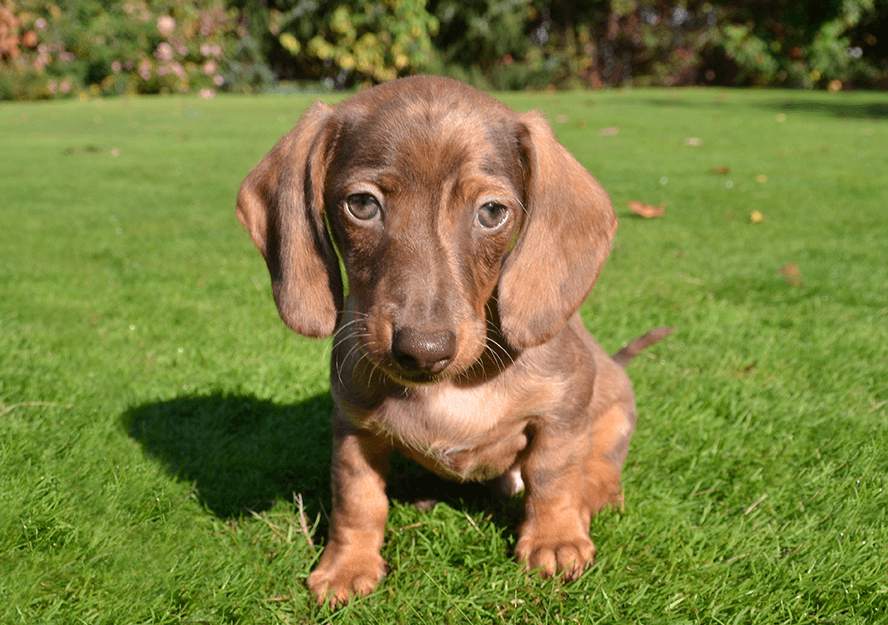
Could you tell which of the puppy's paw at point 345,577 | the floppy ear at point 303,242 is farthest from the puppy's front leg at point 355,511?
the floppy ear at point 303,242

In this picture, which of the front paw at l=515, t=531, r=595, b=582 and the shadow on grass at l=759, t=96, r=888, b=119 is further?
the shadow on grass at l=759, t=96, r=888, b=119

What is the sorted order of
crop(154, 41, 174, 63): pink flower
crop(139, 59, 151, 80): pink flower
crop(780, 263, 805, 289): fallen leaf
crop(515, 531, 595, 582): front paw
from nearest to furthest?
crop(515, 531, 595, 582): front paw < crop(780, 263, 805, 289): fallen leaf < crop(154, 41, 174, 63): pink flower < crop(139, 59, 151, 80): pink flower

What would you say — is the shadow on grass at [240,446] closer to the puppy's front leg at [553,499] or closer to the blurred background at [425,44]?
the puppy's front leg at [553,499]

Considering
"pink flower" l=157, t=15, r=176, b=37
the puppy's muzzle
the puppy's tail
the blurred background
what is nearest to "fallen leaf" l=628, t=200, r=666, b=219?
the puppy's tail

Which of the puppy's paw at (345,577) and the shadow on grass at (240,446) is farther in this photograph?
the shadow on grass at (240,446)

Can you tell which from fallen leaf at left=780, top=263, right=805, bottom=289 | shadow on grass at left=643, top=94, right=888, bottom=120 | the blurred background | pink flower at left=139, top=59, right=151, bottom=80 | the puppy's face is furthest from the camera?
pink flower at left=139, top=59, right=151, bottom=80

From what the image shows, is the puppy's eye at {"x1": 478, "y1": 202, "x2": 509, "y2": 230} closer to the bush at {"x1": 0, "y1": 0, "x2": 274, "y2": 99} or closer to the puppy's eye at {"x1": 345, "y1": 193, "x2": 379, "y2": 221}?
the puppy's eye at {"x1": 345, "y1": 193, "x2": 379, "y2": 221}

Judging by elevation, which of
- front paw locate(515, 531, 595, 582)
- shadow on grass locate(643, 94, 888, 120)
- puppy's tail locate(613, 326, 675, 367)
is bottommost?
shadow on grass locate(643, 94, 888, 120)

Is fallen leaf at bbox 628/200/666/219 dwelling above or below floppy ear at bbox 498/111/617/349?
below

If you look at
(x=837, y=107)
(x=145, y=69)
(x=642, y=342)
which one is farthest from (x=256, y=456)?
(x=145, y=69)

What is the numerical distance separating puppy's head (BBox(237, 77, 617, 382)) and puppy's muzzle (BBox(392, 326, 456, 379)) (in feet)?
0.13

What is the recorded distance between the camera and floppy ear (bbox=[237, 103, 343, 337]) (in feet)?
7.59

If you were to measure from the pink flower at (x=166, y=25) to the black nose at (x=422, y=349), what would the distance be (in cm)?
2206

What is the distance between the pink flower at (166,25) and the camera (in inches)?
818
